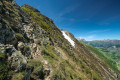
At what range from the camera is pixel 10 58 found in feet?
23.1

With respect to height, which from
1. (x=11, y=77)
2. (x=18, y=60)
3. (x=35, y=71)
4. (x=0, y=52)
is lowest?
(x=35, y=71)

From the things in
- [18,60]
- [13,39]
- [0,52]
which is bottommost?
[18,60]

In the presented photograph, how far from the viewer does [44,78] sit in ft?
32.9

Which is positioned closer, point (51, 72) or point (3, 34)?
point (3, 34)

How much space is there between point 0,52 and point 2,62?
3.87 feet

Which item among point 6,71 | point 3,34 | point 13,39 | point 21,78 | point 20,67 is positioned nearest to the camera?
point 6,71

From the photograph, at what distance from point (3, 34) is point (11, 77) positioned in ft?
21.1

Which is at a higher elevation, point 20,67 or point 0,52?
point 0,52

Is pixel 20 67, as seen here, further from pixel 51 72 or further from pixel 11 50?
pixel 51 72

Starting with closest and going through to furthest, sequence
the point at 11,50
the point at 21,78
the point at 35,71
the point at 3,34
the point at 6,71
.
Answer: the point at 6,71, the point at 21,78, the point at 11,50, the point at 3,34, the point at 35,71

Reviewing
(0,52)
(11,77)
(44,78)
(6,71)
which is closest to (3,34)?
(0,52)

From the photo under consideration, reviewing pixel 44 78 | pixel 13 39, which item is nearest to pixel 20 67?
pixel 44 78

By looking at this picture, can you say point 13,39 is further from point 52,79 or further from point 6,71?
point 52,79

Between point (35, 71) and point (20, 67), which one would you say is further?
point (35, 71)
